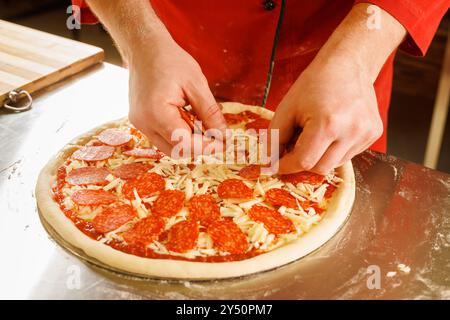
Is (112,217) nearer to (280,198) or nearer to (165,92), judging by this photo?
(165,92)

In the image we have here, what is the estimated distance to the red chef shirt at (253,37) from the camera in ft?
6.85

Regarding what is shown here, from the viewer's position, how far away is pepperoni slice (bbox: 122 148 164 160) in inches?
76.0

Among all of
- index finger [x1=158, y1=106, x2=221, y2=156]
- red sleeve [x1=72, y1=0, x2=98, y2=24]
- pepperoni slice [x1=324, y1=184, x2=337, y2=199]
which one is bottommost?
pepperoni slice [x1=324, y1=184, x2=337, y2=199]

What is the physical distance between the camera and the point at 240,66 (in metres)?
2.25

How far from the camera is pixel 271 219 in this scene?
1.65 metres

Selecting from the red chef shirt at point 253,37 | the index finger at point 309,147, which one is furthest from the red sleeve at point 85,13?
the index finger at point 309,147

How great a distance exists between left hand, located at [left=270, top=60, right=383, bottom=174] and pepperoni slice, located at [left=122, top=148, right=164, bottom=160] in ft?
1.72

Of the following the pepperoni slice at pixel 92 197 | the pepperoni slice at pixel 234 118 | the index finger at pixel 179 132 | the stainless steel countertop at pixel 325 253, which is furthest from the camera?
the pepperoni slice at pixel 234 118

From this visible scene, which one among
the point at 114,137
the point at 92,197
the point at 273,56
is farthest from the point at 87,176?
the point at 273,56

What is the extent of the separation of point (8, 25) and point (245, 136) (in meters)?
1.71

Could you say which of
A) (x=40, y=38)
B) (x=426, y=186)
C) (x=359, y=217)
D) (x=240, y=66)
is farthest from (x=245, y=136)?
(x=40, y=38)

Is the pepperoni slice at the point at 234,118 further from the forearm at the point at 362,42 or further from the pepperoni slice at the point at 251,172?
the forearm at the point at 362,42

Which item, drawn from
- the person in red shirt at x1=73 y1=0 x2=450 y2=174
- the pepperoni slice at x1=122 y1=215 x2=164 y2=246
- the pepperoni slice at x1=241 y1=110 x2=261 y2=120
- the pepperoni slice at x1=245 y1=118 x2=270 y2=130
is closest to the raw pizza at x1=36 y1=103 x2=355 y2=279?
the pepperoni slice at x1=122 y1=215 x2=164 y2=246

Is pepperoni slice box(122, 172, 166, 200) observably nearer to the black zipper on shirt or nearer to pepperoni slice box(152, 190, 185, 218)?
pepperoni slice box(152, 190, 185, 218)
